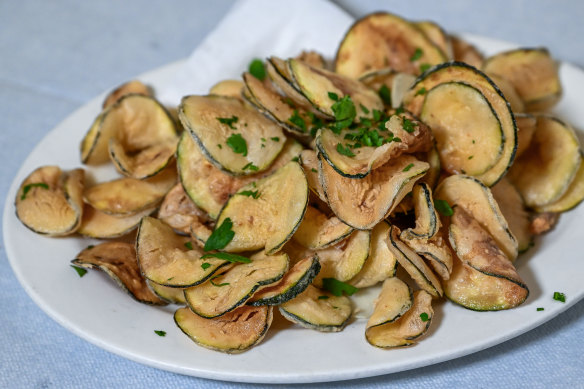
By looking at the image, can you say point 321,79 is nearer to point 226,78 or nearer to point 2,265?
point 226,78

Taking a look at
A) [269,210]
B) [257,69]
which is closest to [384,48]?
[257,69]

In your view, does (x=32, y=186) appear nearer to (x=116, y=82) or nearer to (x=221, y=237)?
(x=221, y=237)

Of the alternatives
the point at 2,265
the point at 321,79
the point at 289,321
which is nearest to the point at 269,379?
the point at 289,321

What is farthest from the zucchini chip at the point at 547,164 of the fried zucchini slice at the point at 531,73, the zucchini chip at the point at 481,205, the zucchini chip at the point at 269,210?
the zucchini chip at the point at 269,210

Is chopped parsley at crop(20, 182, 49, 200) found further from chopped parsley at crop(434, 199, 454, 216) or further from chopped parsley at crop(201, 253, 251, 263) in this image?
chopped parsley at crop(434, 199, 454, 216)

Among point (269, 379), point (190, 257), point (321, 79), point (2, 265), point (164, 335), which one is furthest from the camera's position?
point (2, 265)

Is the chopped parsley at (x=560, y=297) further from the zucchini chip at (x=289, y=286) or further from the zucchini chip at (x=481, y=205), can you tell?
the zucchini chip at (x=289, y=286)
